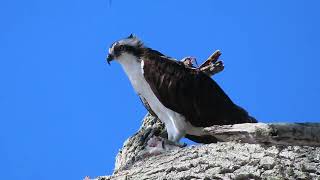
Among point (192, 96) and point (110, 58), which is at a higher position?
point (110, 58)

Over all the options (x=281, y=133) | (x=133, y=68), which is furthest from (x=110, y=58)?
(x=281, y=133)

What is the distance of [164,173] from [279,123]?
1.33 m

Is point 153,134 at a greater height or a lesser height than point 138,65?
lesser

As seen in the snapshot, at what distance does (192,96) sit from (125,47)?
4.02 ft

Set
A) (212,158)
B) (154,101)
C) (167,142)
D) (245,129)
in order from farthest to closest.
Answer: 1. (154,101)
2. (167,142)
3. (212,158)
4. (245,129)

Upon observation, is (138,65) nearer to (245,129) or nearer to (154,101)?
(154,101)

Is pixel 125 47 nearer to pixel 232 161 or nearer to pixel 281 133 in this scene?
pixel 232 161

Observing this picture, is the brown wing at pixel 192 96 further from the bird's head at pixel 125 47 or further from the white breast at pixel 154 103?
the bird's head at pixel 125 47

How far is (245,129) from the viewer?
4266 mm

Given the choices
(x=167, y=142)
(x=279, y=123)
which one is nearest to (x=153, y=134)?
(x=167, y=142)

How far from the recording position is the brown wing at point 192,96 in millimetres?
6875

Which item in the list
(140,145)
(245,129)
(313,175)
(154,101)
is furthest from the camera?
(154,101)

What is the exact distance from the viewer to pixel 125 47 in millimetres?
7543

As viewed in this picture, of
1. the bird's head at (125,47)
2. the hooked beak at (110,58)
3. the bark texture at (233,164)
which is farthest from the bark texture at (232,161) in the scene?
the hooked beak at (110,58)
